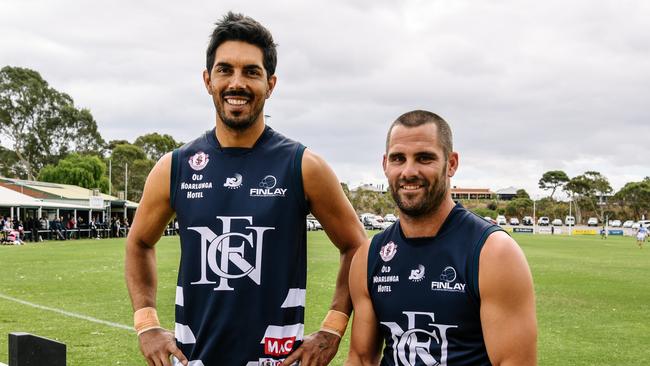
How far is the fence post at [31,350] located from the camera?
2.58 meters

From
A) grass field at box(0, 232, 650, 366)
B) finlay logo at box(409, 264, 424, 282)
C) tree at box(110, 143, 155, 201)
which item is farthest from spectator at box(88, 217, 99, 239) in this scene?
finlay logo at box(409, 264, 424, 282)

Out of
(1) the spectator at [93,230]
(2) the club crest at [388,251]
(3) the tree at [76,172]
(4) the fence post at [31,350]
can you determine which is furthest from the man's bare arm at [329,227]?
(3) the tree at [76,172]

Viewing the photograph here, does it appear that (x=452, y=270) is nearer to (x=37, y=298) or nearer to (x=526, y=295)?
(x=526, y=295)

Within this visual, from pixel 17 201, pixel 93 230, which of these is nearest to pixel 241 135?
pixel 17 201

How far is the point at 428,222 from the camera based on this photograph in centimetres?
300

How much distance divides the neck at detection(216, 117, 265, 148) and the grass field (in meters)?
4.93

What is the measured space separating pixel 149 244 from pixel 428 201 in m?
1.49

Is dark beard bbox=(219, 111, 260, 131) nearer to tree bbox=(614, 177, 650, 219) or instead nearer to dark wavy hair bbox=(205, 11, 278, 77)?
dark wavy hair bbox=(205, 11, 278, 77)

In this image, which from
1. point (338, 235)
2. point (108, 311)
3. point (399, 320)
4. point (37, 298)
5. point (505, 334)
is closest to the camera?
point (505, 334)

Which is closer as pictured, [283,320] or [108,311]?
[283,320]

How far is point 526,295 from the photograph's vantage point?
2.77 m


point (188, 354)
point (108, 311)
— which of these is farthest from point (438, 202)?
point (108, 311)

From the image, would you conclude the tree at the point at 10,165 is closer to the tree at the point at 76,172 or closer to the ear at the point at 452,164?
the tree at the point at 76,172

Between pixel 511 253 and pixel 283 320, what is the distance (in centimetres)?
106
